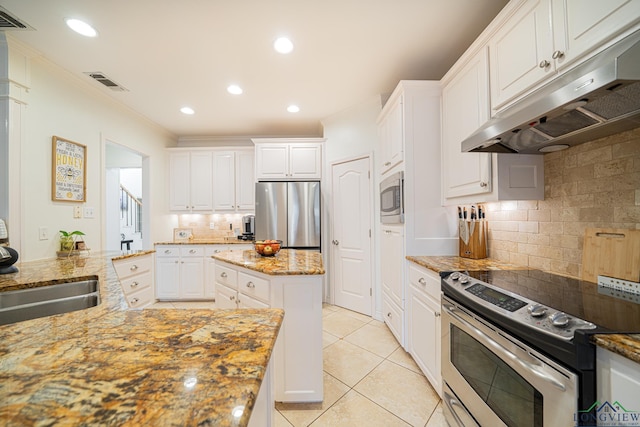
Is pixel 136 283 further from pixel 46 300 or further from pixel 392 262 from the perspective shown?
pixel 392 262

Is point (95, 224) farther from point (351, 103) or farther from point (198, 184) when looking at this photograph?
point (351, 103)

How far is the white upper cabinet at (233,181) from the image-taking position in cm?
408

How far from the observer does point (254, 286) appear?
1.74m

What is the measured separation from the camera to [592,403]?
749 millimetres

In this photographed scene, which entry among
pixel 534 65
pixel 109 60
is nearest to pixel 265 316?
pixel 534 65

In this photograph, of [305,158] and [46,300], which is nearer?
[46,300]

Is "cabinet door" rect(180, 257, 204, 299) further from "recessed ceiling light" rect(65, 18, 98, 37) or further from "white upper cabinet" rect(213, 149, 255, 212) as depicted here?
"recessed ceiling light" rect(65, 18, 98, 37)

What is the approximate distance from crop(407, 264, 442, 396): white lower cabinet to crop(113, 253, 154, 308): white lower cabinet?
8.07ft

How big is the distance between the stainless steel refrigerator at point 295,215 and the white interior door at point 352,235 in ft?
1.00

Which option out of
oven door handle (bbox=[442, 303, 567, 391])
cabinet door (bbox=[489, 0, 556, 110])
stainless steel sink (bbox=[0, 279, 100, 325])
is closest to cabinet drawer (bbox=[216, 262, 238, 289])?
stainless steel sink (bbox=[0, 279, 100, 325])

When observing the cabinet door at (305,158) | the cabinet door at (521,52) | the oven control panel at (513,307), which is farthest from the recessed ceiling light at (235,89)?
the oven control panel at (513,307)

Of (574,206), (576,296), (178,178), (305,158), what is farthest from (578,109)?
(178,178)

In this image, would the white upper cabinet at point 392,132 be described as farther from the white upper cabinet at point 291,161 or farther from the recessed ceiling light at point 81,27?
the recessed ceiling light at point 81,27

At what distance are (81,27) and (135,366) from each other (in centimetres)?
254
